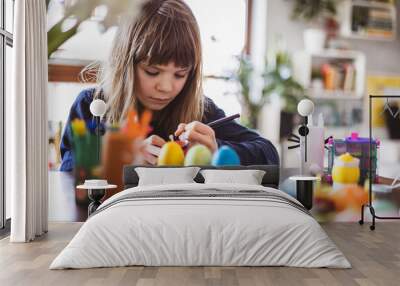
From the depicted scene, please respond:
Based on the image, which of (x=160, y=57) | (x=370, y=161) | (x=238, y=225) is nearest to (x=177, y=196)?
(x=238, y=225)

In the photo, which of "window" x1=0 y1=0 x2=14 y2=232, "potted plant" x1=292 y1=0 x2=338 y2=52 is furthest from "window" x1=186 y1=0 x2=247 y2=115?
"window" x1=0 y1=0 x2=14 y2=232

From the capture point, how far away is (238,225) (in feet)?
13.7

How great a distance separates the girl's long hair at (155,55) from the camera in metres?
6.34

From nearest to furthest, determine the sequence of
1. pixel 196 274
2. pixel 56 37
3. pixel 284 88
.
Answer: pixel 196 274 → pixel 56 37 → pixel 284 88

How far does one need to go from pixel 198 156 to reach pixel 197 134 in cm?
25

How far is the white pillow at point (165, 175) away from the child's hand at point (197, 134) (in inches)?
18.0

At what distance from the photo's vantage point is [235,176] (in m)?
5.92

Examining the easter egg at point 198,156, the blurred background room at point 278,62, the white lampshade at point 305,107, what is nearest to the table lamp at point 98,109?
the blurred background room at point 278,62

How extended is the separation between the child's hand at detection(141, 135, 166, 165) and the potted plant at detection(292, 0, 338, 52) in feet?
6.62

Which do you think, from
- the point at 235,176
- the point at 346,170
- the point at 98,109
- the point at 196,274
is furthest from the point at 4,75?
the point at 346,170

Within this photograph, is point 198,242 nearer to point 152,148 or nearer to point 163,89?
point 152,148

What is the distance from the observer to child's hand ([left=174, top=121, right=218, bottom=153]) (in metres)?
6.38

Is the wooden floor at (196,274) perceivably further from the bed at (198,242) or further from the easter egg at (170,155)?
the easter egg at (170,155)

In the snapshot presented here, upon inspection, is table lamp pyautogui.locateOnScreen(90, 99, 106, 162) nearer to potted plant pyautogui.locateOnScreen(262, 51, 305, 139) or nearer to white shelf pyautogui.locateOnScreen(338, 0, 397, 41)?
potted plant pyautogui.locateOnScreen(262, 51, 305, 139)
